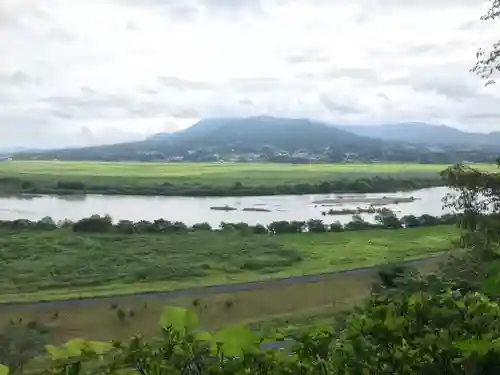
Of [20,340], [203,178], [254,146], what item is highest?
[254,146]

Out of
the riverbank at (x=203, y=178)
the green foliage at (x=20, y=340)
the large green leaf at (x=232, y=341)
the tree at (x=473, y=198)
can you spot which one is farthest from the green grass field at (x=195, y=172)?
the large green leaf at (x=232, y=341)

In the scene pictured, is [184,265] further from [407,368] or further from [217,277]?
[407,368]

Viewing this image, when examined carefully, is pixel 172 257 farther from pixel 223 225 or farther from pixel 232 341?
pixel 232 341

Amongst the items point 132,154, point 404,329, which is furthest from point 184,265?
point 132,154

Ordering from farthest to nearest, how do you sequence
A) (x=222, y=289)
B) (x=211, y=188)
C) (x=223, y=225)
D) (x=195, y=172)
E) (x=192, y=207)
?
1. (x=195, y=172)
2. (x=211, y=188)
3. (x=192, y=207)
4. (x=223, y=225)
5. (x=222, y=289)

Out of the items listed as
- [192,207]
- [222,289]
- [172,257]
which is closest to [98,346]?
[222,289]

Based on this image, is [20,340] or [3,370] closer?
[3,370]

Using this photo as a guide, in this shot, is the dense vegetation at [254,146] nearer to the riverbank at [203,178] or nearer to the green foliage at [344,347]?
the riverbank at [203,178]
